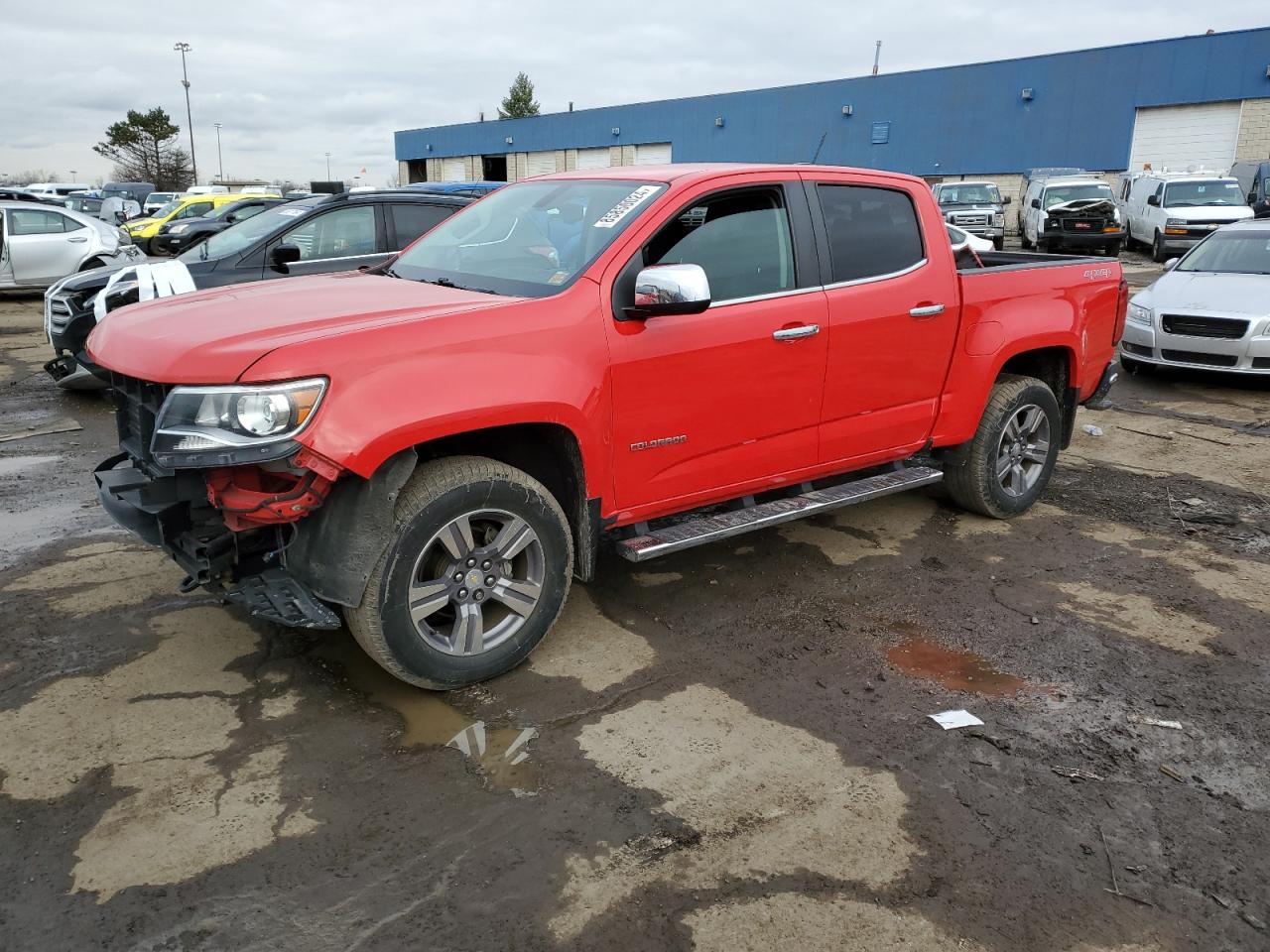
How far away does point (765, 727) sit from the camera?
347cm

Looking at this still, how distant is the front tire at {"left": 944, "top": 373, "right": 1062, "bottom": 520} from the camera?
216 inches

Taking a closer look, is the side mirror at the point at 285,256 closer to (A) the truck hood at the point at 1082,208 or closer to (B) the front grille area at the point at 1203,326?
(B) the front grille area at the point at 1203,326

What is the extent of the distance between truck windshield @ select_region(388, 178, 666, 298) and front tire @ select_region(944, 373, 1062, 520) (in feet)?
8.32

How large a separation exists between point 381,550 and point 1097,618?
3232 millimetres

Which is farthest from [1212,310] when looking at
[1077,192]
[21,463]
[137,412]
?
[1077,192]

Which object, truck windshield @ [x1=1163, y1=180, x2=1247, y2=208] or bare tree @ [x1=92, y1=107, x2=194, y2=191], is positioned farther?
bare tree @ [x1=92, y1=107, x2=194, y2=191]

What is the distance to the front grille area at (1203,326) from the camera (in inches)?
363

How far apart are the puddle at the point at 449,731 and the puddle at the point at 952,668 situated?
160 centimetres

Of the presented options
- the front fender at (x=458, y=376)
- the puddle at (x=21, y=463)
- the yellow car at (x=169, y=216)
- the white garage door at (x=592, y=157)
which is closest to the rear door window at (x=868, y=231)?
the front fender at (x=458, y=376)

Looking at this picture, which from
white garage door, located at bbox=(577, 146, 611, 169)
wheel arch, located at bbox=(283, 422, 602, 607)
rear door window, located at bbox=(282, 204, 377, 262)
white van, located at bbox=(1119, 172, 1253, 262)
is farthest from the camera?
white garage door, located at bbox=(577, 146, 611, 169)

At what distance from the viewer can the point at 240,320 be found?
3502mm

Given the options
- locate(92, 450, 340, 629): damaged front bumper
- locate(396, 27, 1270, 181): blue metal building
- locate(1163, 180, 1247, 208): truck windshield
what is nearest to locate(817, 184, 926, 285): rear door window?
locate(92, 450, 340, 629): damaged front bumper

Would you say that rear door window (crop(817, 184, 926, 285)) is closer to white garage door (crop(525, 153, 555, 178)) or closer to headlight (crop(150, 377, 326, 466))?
headlight (crop(150, 377, 326, 466))

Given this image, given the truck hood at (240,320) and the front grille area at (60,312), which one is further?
the front grille area at (60,312)
